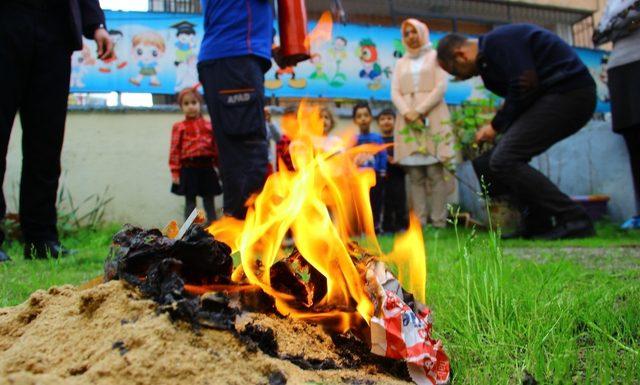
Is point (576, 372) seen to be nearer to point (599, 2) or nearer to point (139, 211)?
point (139, 211)

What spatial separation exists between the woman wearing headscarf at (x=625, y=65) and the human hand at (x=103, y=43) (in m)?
4.31

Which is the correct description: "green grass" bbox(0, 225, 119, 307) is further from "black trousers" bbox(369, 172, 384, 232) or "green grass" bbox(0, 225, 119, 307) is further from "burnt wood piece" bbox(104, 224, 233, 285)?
"black trousers" bbox(369, 172, 384, 232)

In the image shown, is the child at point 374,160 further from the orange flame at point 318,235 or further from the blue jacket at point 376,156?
the orange flame at point 318,235

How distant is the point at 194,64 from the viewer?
300 inches

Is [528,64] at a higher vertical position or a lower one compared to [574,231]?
higher

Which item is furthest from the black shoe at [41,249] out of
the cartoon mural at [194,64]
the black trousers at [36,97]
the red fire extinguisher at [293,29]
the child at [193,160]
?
the cartoon mural at [194,64]

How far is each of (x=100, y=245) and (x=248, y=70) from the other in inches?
109

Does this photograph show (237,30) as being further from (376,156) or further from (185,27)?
(185,27)

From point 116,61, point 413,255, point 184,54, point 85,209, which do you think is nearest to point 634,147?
point 413,255

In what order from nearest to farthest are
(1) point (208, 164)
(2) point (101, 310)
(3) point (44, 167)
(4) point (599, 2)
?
(2) point (101, 310)
(3) point (44, 167)
(1) point (208, 164)
(4) point (599, 2)

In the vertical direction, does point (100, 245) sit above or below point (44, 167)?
below

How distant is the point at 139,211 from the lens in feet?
24.3

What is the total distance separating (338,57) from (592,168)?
386cm

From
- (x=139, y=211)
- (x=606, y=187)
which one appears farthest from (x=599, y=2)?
(x=139, y=211)
